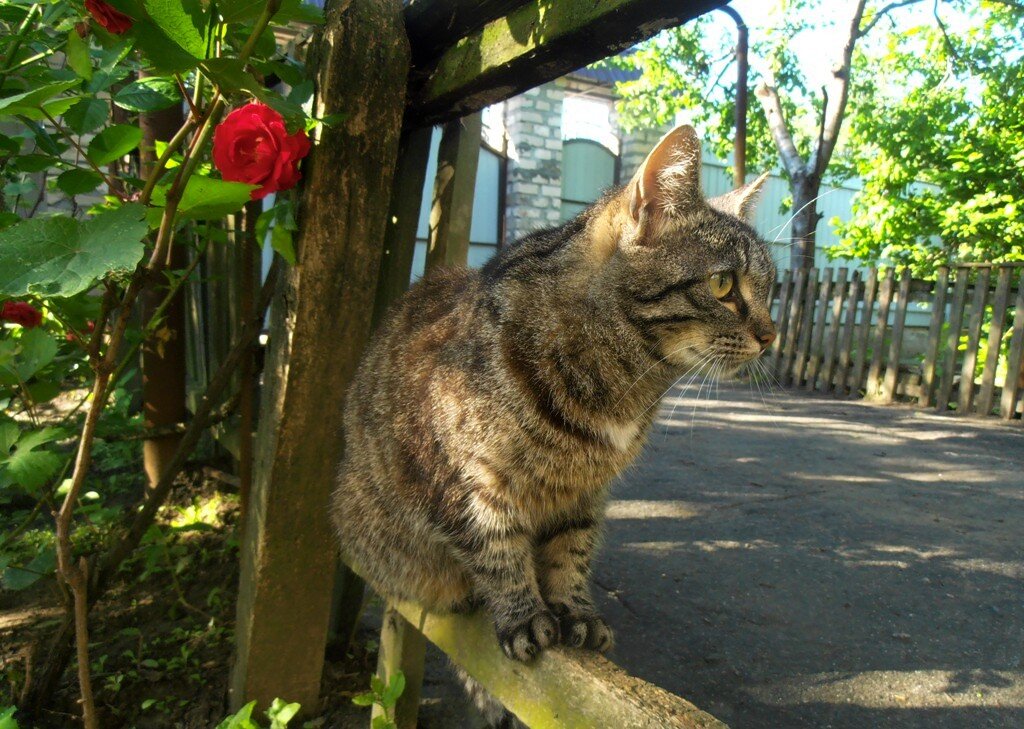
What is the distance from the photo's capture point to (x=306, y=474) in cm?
182

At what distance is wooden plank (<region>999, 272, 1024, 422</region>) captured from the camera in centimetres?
587

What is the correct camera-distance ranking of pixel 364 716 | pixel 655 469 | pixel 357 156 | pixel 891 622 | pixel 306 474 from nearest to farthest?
pixel 357 156 < pixel 306 474 < pixel 364 716 < pixel 891 622 < pixel 655 469

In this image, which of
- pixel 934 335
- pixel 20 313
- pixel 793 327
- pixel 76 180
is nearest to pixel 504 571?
pixel 76 180

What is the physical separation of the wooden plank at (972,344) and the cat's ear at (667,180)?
5.96 m

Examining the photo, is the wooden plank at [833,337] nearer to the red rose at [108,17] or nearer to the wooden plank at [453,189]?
the wooden plank at [453,189]

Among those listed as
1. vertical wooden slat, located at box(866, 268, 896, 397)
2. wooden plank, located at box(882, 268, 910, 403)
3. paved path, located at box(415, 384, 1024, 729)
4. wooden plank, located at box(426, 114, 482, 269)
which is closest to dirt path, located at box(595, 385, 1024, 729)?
paved path, located at box(415, 384, 1024, 729)

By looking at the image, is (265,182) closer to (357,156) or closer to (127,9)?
(357,156)

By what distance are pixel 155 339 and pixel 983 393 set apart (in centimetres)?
656

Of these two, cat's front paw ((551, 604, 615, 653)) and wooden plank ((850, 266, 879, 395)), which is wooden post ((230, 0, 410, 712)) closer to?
cat's front paw ((551, 604, 615, 653))

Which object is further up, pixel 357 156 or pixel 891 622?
pixel 357 156

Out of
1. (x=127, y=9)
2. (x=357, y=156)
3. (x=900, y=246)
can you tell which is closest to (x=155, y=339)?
(x=357, y=156)

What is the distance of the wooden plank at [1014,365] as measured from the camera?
19.2ft

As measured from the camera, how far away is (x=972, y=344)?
20.7ft

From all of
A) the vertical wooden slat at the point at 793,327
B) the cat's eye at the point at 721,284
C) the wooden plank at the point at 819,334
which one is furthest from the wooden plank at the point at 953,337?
the cat's eye at the point at 721,284
